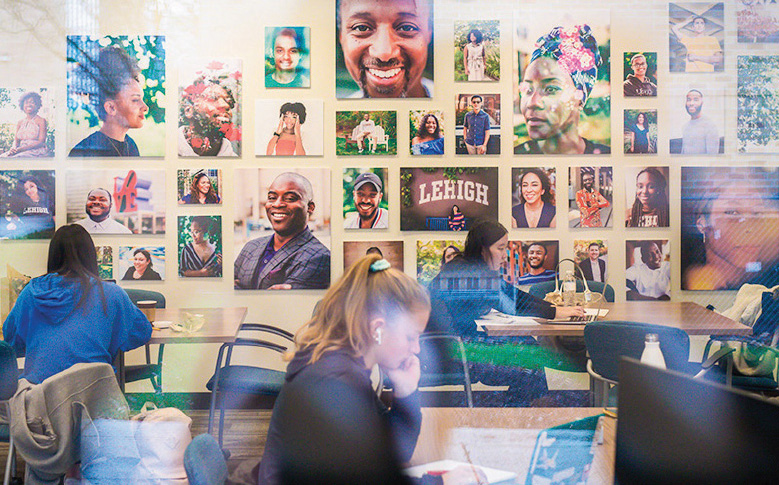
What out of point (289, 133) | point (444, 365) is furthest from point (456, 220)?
point (289, 133)

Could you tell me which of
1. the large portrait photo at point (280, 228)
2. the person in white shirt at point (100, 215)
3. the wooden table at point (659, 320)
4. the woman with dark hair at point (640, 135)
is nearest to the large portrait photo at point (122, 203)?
the person in white shirt at point (100, 215)

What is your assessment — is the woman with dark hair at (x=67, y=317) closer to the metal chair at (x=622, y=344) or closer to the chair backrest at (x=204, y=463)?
the chair backrest at (x=204, y=463)

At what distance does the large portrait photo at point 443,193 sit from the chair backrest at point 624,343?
108 centimetres

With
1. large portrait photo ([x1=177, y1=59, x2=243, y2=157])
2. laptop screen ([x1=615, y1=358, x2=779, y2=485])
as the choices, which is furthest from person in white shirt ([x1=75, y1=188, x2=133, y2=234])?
laptop screen ([x1=615, y1=358, x2=779, y2=485])

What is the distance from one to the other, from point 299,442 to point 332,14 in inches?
112

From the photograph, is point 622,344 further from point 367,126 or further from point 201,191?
point 201,191

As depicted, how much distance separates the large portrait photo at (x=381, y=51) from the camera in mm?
3670

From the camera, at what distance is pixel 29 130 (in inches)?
135

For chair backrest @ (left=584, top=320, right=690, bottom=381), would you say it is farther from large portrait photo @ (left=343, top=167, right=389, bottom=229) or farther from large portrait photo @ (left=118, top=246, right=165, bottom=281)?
large portrait photo @ (left=118, top=246, right=165, bottom=281)

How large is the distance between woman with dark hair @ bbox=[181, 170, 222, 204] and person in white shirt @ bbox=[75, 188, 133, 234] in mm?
361

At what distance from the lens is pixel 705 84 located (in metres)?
3.49

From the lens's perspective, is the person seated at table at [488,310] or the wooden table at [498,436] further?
the person seated at table at [488,310]

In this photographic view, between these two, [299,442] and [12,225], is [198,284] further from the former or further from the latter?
[299,442]

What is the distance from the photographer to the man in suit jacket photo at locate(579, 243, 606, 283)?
3758 millimetres
